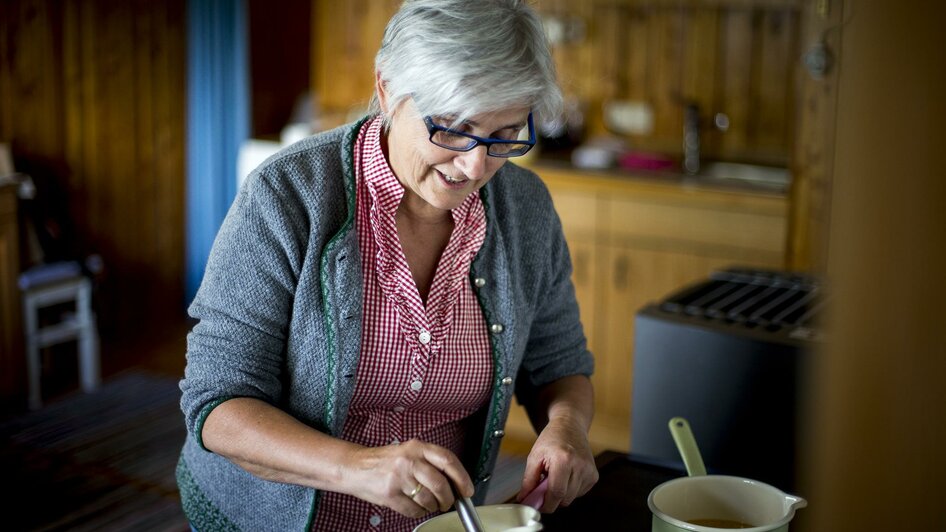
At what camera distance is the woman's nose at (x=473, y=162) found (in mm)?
1362

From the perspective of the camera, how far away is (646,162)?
4164mm

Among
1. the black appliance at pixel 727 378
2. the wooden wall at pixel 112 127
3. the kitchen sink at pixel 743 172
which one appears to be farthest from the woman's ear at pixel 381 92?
the wooden wall at pixel 112 127

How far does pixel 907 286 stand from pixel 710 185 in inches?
135

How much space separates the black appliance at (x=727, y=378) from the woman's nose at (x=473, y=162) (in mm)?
721

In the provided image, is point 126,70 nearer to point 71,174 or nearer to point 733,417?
point 71,174

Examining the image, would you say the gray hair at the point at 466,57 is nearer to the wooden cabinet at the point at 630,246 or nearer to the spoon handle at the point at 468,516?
the spoon handle at the point at 468,516

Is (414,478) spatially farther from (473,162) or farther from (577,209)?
(577,209)

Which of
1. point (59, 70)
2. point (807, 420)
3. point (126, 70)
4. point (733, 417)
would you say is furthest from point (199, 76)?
point (807, 420)

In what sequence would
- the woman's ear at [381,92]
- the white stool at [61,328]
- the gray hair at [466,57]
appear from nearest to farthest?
the gray hair at [466,57] < the woman's ear at [381,92] < the white stool at [61,328]

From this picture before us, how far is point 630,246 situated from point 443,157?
265 cm

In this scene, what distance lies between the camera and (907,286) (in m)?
0.48

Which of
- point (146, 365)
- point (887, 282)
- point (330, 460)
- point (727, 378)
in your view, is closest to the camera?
point (887, 282)

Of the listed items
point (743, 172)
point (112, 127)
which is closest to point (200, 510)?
point (743, 172)

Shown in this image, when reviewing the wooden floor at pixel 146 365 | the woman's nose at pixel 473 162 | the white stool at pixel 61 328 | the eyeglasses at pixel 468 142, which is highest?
the eyeglasses at pixel 468 142
